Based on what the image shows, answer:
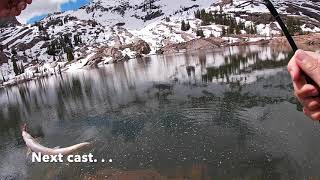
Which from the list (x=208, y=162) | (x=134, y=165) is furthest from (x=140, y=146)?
(x=208, y=162)

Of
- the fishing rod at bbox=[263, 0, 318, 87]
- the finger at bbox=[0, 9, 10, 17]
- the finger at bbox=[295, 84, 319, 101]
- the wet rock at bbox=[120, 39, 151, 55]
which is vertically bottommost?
the wet rock at bbox=[120, 39, 151, 55]

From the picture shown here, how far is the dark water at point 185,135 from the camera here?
20.8m

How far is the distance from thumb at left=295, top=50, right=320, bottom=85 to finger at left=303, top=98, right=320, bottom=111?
0.55ft

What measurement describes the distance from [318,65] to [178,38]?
18543 cm

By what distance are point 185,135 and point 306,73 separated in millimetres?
23460

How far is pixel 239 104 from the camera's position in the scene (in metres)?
→ 32.8

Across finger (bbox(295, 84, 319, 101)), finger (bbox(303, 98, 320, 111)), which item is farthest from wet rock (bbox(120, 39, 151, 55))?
finger (bbox(295, 84, 319, 101))

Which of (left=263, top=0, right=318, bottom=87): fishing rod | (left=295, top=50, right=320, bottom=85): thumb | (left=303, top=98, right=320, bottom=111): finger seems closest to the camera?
(left=263, top=0, right=318, bottom=87): fishing rod

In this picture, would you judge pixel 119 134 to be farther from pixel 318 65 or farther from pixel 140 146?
pixel 318 65

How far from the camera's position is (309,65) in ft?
7.89

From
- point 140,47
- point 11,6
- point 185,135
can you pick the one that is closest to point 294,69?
point 11,6

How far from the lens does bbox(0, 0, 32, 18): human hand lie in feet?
6.95

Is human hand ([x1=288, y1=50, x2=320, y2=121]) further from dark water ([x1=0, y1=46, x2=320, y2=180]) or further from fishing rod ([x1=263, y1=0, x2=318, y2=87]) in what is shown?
dark water ([x1=0, y1=46, x2=320, y2=180])

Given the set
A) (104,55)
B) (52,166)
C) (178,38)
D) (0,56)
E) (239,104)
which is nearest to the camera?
(0,56)
